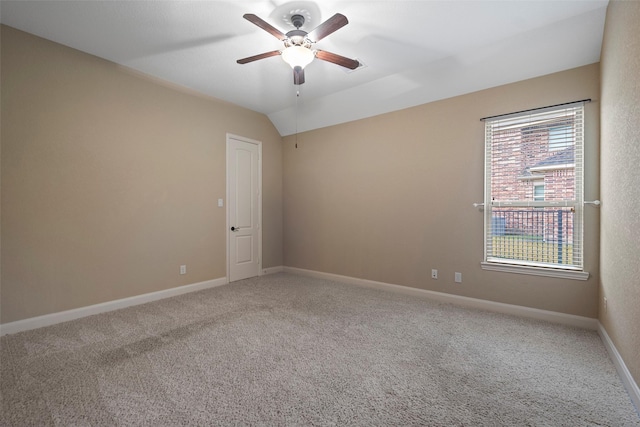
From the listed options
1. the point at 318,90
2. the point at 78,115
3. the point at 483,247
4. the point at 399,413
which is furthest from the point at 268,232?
the point at 399,413

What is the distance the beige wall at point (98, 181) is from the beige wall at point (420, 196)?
1.60 meters

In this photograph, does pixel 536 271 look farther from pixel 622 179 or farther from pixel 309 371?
pixel 309 371

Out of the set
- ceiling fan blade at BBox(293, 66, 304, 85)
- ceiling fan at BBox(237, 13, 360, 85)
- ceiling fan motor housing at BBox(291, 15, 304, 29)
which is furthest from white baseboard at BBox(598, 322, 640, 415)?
ceiling fan motor housing at BBox(291, 15, 304, 29)

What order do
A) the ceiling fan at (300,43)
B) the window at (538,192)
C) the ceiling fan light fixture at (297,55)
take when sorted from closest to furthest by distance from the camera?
1. the ceiling fan at (300,43)
2. the ceiling fan light fixture at (297,55)
3. the window at (538,192)

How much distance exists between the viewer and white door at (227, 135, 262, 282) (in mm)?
4684

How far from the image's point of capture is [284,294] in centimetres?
405

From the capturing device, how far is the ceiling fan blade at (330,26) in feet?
6.73

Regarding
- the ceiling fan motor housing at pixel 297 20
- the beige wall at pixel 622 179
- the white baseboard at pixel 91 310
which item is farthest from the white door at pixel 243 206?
the beige wall at pixel 622 179

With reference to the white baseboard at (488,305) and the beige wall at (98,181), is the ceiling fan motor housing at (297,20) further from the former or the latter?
the white baseboard at (488,305)

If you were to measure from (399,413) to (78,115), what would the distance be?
4035 mm

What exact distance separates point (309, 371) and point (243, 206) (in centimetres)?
331

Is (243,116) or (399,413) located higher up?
(243,116)

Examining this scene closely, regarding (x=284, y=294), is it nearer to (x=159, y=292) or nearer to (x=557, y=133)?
(x=159, y=292)

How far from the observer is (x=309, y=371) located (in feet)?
6.86
